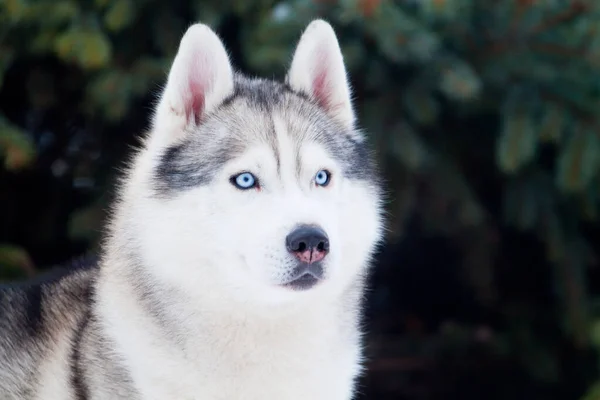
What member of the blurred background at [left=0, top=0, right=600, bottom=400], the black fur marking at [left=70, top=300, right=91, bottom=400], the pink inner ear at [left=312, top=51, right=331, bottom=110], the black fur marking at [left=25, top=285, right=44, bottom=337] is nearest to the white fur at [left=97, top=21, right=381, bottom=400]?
the black fur marking at [left=70, top=300, right=91, bottom=400]

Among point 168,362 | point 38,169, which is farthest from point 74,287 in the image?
point 38,169

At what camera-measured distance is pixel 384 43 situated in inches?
178

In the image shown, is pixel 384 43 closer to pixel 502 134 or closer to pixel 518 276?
pixel 502 134

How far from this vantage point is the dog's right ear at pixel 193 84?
3207 mm

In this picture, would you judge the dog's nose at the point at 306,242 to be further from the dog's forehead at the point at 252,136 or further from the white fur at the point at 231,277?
the dog's forehead at the point at 252,136

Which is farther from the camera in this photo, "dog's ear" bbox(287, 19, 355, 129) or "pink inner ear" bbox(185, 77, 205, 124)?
"dog's ear" bbox(287, 19, 355, 129)

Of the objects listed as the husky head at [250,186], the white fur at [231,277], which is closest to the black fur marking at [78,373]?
the white fur at [231,277]

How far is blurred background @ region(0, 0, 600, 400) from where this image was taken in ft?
15.3

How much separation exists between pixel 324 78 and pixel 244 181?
2.41 feet

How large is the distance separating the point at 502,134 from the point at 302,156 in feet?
6.60

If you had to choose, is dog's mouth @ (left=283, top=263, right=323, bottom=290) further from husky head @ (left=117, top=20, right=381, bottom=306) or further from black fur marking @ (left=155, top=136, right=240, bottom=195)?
black fur marking @ (left=155, top=136, right=240, bottom=195)

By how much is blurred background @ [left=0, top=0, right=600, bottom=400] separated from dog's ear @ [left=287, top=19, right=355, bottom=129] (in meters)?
0.85

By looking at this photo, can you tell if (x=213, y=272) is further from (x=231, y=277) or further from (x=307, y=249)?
(x=307, y=249)

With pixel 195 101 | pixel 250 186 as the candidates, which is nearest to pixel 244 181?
pixel 250 186
